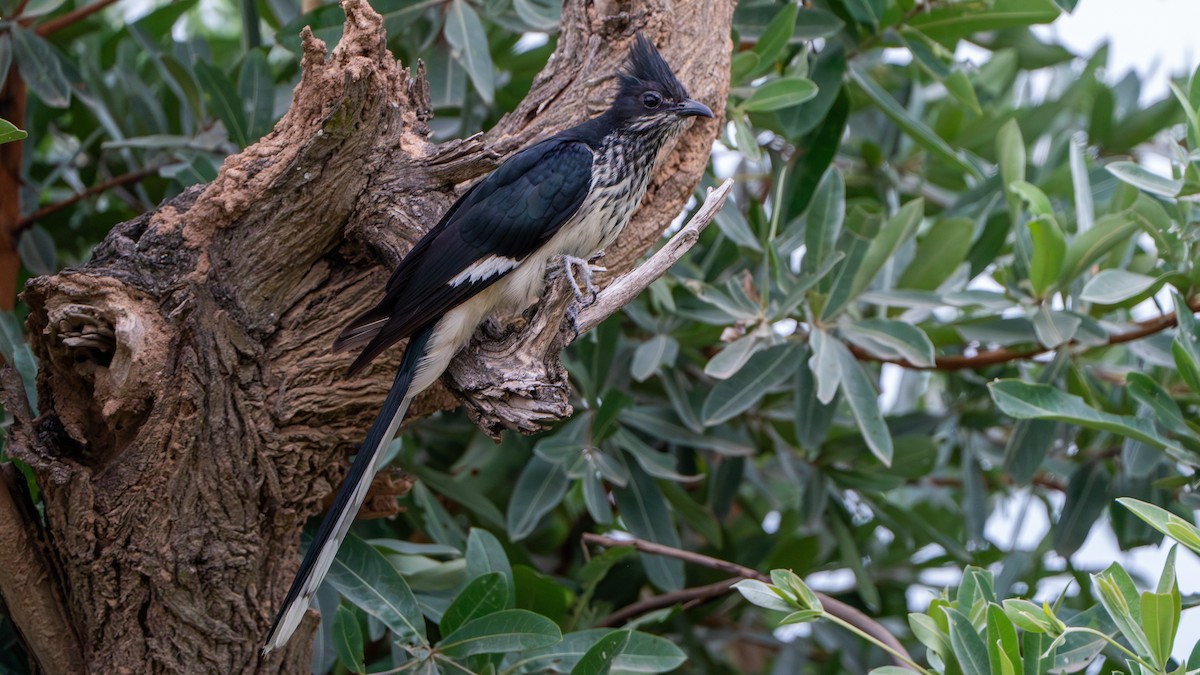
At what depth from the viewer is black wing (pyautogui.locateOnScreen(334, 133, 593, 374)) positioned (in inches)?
91.6

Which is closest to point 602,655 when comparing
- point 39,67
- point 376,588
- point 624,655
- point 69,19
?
point 624,655

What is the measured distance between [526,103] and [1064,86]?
2.92 m

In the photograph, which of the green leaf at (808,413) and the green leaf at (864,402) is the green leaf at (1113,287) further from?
the green leaf at (808,413)

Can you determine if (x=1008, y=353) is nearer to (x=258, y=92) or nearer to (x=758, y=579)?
(x=758, y=579)

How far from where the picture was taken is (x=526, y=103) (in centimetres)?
277

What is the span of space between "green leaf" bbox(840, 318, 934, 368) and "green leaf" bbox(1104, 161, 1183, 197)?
63cm

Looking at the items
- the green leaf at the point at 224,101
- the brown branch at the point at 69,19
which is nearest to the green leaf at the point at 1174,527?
the green leaf at the point at 224,101

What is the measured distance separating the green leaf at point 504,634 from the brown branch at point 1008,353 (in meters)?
1.32

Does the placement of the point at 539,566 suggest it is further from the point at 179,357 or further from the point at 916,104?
the point at 916,104

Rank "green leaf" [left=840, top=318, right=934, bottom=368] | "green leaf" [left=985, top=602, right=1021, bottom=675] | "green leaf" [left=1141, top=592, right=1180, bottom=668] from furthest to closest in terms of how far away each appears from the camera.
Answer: "green leaf" [left=840, top=318, right=934, bottom=368]
"green leaf" [left=985, top=602, right=1021, bottom=675]
"green leaf" [left=1141, top=592, right=1180, bottom=668]

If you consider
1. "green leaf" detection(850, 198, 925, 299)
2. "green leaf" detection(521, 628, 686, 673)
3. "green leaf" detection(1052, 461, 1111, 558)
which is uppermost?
"green leaf" detection(850, 198, 925, 299)

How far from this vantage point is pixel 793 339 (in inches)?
121

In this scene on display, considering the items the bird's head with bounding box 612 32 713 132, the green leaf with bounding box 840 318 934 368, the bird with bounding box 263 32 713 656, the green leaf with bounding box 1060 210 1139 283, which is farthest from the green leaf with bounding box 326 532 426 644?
the green leaf with bounding box 1060 210 1139 283

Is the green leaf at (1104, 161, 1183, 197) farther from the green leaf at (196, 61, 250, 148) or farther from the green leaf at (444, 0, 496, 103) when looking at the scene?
the green leaf at (196, 61, 250, 148)
